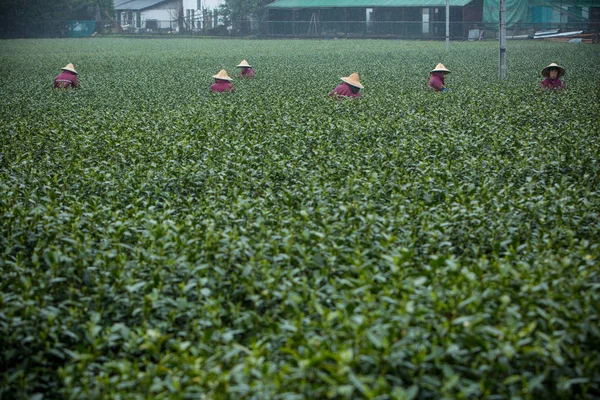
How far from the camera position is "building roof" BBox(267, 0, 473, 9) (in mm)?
42219

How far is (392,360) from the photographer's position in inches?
122

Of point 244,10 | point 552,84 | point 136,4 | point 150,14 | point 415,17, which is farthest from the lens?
point 136,4

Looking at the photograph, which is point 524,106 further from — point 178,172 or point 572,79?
point 178,172

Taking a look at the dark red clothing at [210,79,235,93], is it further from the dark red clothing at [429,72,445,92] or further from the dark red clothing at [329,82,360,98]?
the dark red clothing at [429,72,445,92]

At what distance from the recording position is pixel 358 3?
45531 millimetres

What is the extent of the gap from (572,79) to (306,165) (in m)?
11.1

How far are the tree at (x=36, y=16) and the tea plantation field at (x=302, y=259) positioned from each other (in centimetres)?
4271

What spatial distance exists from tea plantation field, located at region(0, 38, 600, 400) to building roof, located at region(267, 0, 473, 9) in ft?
111

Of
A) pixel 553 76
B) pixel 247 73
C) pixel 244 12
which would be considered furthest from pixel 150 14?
pixel 553 76

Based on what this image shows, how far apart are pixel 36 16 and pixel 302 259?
5074 cm

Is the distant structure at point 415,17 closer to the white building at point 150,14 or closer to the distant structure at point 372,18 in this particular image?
the distant structure at point 372,18

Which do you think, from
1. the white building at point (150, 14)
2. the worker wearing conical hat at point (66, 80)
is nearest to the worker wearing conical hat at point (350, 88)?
the worker wearing conical hat at point (66, 80)

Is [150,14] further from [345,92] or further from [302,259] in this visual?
[302,259]

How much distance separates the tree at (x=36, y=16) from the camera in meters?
48.2
